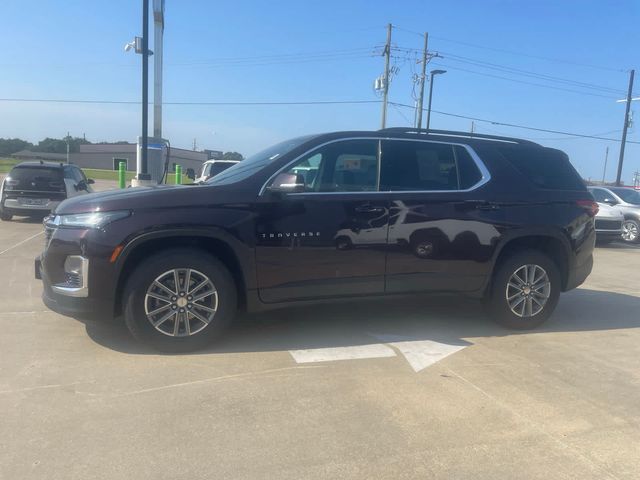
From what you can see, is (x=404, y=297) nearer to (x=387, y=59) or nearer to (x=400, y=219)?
(x=400, y=219)

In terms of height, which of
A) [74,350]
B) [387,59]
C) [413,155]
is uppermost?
[387,59]

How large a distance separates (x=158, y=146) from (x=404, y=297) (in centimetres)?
1398

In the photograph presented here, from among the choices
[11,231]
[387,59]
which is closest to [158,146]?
[11,231]

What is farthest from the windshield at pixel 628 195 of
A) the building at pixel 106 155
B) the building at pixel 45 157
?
the building at pixel 106 155

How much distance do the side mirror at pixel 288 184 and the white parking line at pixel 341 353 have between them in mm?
1406

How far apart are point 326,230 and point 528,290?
7.72ft

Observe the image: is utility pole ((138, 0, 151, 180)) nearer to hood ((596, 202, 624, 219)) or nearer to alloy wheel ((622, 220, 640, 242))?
hood ((596, 202, 624, 219))

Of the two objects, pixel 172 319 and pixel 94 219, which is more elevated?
pixel 94 219

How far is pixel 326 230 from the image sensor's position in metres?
4.54

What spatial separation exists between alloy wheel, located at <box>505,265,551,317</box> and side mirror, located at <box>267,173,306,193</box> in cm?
249

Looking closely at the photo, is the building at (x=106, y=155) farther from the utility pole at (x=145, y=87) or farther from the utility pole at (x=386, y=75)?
the utility pole at (x=145, y=87)

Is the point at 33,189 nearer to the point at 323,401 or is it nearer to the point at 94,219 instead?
the point at 94,219

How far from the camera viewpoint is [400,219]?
189 inches

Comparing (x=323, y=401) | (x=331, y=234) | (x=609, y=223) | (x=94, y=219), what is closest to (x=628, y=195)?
(x=609, y=223)
